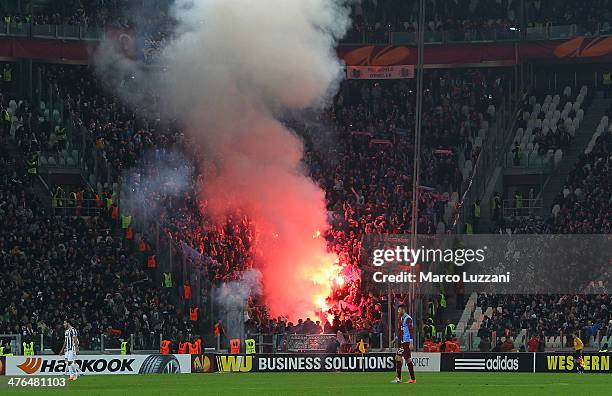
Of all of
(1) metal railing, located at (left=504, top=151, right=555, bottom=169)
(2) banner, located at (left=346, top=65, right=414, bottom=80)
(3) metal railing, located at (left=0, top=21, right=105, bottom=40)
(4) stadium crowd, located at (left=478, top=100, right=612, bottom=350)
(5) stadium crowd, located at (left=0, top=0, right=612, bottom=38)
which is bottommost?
Result: (4) stadium crowd, located at (left=478, top=100, right=612, bottom=350)

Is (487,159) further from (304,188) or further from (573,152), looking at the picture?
(304,188)

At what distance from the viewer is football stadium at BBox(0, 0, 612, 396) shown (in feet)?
141

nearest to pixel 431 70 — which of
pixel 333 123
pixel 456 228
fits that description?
pixel 333 123

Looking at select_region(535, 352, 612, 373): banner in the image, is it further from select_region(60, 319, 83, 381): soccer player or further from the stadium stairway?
select_region(60, 319, 83, 381): soccer player

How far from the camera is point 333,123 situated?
5422 cm

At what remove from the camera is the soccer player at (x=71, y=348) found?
34.1m

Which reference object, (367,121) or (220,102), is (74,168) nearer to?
(220,102)

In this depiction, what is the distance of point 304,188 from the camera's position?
50.7 metres

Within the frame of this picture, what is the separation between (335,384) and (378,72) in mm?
27620

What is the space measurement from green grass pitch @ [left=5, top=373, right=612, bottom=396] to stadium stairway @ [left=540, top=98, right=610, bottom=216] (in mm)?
15317

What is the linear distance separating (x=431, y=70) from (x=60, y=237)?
64.8 ft

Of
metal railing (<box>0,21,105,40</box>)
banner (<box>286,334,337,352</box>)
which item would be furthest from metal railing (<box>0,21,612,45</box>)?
banner (<box>286,334,337,352</box>)

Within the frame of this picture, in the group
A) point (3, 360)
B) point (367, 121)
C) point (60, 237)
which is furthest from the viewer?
point (367, 121)

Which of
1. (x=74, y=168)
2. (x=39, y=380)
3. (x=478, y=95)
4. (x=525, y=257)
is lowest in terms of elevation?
(x=39, y=380)
